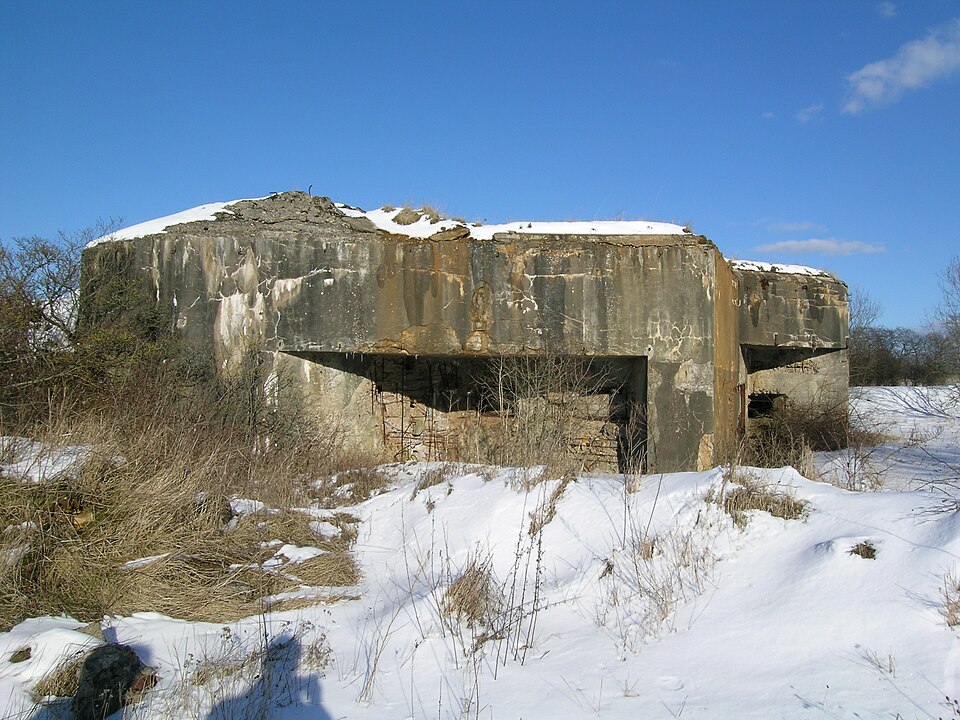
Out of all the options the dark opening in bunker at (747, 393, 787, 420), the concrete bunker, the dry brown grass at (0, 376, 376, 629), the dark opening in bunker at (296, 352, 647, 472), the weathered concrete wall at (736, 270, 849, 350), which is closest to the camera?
the dry brown grass at (0, 376, 376, 629)

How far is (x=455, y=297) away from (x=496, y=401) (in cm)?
174

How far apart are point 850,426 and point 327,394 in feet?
25.8

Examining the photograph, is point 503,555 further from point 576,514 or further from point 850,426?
point 850,426

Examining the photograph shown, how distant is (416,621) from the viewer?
133 inches

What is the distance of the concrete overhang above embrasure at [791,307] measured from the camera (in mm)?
9742

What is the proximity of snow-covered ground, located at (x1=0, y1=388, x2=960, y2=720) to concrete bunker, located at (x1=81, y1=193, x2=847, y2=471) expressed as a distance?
123 inches

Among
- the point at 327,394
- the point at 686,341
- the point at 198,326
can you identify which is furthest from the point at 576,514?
the point at 198,326

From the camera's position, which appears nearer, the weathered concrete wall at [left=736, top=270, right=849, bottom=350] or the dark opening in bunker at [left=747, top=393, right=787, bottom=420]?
the weathered concrete wall at [left=736, top=270, right=849, bottom=350]

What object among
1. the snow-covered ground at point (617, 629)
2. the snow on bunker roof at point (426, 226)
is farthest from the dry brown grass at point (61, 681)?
the snow on bunker roof at point (426, 226)

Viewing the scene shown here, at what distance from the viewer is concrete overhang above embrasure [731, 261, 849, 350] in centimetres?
974

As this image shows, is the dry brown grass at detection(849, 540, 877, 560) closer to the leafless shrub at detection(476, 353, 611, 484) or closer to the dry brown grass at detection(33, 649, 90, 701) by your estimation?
the dry brown grass at detection(33, 649, 90, 701)

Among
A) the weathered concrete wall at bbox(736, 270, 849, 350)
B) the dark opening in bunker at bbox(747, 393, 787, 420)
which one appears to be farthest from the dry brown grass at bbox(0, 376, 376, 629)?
the dark opening in bunker at bbox(747, 393, 787, 420)

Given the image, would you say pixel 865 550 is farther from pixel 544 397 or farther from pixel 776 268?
pixel 776 268

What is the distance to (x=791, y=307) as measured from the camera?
10234 millimetres
